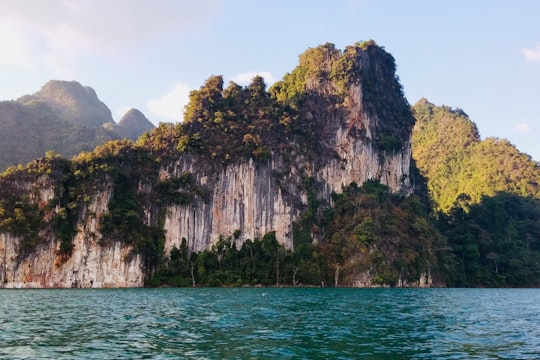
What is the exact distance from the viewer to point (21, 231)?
239 ft

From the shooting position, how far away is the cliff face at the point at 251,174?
7569cm

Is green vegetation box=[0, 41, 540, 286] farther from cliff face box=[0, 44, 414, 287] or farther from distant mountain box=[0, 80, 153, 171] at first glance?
distant mountain box=[0, 80, 153, 171]

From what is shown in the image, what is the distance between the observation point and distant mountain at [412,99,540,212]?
126 meters

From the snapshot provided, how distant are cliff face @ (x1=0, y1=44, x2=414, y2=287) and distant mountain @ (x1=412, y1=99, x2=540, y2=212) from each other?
2785 centimetres

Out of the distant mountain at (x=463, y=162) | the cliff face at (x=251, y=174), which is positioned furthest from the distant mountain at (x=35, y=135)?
the distant mountain at (x=463, y=162)

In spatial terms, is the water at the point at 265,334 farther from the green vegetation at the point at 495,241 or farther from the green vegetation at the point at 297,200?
the green vegetation at the point at 495,241

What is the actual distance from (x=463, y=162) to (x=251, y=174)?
81.6m

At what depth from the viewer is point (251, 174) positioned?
91.8 meters

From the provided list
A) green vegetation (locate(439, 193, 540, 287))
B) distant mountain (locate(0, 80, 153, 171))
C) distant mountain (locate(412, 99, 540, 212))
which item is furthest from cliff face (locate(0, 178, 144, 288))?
distant mountain (locate(412, 99, 540, 212))

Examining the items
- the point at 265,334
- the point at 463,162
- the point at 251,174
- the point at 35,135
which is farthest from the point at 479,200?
the point at 35,135

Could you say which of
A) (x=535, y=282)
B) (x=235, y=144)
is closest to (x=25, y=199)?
(x=235, y=144)

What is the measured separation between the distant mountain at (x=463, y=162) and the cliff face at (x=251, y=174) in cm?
2785

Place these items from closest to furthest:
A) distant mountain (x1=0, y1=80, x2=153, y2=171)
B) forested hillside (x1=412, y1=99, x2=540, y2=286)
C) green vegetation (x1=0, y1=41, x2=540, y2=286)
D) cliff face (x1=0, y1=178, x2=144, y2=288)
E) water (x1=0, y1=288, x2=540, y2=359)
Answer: water (x1=0, y1=288, x2=540, y2=359)
cliff face (x1=0, y1=178, x2=144, y2=288)
green vegetation (x1=0, y1=41, x2=540, y2=286)
forested hillside (x1=412, y1=99, x2=540, y2=286)
distant mountain (x1=0, y1=80, x2=153, y2=171)

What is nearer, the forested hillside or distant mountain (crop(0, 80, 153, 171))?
the forested hillside
